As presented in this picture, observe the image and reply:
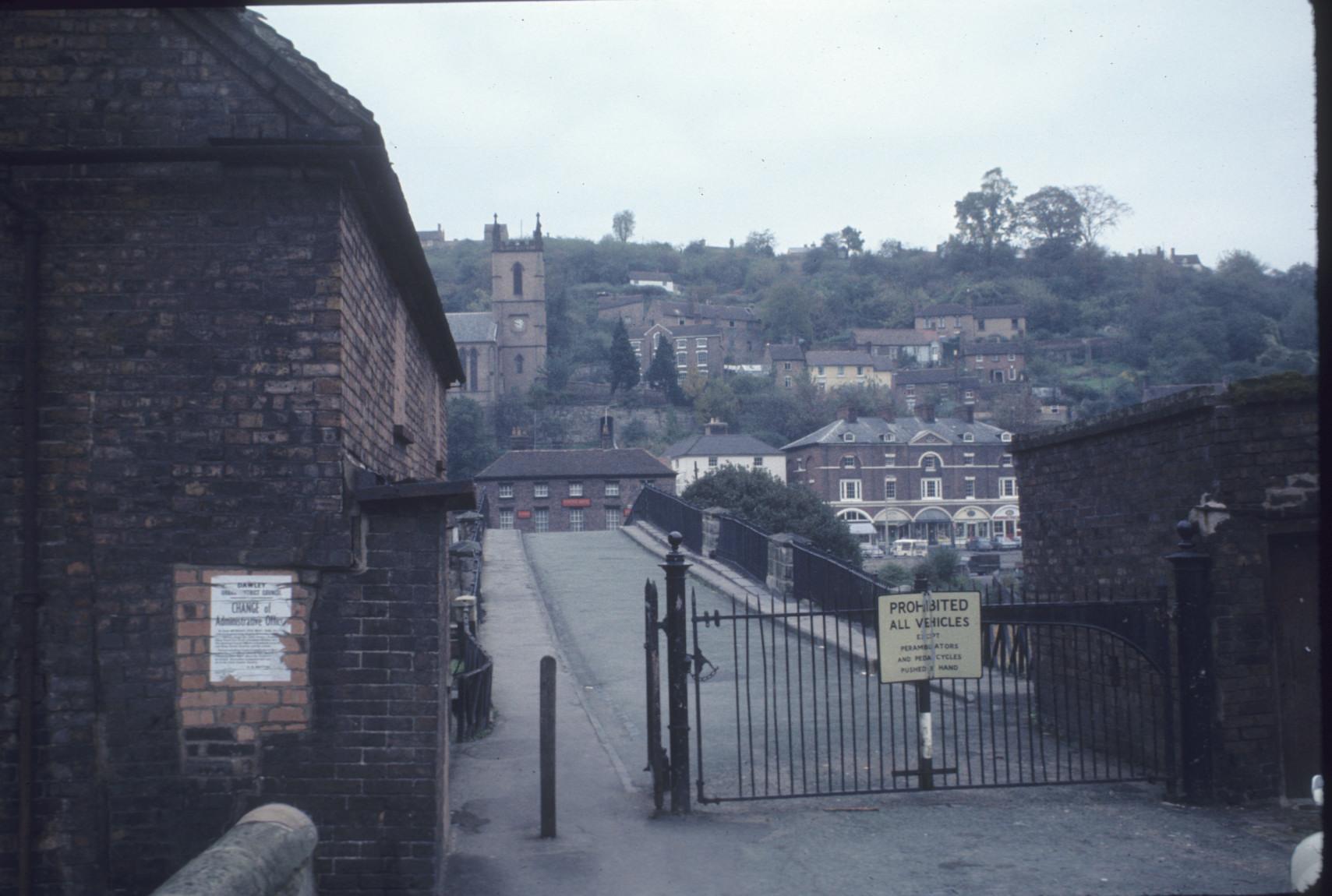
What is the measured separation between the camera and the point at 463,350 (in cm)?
10775

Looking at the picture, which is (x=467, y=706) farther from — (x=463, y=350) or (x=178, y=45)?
(x=463, y=350)

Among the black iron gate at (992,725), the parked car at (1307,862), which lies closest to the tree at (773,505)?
the black iron gate at (992,725)

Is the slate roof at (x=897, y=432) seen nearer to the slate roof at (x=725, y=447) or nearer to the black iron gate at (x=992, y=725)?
the slate roof at (x=725, y=447)

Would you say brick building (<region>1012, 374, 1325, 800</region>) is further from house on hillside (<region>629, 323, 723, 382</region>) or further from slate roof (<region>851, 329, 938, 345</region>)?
slate roof (<region>851, 329, 938, 345</region>)

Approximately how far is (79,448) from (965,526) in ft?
256

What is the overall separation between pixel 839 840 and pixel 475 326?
349 feet

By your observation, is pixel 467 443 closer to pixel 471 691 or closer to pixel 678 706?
pixel 471 691

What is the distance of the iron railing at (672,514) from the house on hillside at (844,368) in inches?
3355

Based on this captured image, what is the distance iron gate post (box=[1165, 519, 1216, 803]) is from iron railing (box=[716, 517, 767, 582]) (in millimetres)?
13399

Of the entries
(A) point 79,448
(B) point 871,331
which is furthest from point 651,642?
(B) point 871,331

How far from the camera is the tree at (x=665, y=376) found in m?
112

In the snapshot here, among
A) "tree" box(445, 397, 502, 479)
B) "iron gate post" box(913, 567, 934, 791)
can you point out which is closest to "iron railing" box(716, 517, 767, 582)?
"iron gate post" box(913, 567, 934, 791)

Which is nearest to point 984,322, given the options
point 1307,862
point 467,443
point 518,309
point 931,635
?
point 518,309

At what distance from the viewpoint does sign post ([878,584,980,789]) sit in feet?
27.1
